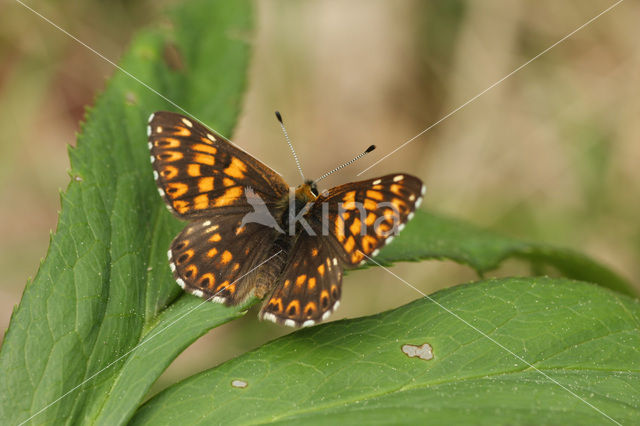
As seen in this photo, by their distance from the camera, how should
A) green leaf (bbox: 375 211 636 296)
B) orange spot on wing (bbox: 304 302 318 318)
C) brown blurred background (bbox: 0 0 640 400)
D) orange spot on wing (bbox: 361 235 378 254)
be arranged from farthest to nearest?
brown blurred background (bbox: 0 0 640 400) → green leaf (bbox: 375 211 636 296) → orange spot on wing (bbox: 361 235 378 254) → orange spot on wing (bbox: 304 302 318 318)

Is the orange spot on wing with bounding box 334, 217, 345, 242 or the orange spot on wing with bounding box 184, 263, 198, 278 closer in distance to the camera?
the orange spot on wing with bounding box 184, 263, 198, 278

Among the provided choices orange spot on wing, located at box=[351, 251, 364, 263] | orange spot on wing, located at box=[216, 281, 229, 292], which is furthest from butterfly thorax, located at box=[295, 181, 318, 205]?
orange spot on wing, located at box=[216, 281, 229, 292]

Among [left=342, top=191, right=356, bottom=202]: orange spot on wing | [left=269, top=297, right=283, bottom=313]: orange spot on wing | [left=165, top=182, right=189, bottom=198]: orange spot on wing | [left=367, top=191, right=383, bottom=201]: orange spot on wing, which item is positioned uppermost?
[left=165, top=182, right=189, bottom=198]: orange spot on wing

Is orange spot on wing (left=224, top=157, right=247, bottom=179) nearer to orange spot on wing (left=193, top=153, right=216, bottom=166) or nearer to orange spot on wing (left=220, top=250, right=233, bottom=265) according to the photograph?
orange spot on wing (left=193, top=153, right=216, bottom=166)

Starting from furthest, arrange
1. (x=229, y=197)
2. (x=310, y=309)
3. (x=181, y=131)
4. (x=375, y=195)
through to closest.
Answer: (x=229, y=197) < (x=181, y=131) < (x=375, y=195) < (x=310, y=309)

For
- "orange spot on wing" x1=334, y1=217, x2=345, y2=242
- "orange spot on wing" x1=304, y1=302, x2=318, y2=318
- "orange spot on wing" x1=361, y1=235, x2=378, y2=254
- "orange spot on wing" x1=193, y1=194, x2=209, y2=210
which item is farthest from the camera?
"orange spot on wing" x1=193, y1=194, x2=209, y2=210

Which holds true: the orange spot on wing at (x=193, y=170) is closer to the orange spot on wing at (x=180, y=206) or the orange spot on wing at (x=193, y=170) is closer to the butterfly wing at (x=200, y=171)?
the butterfly wing at (x=200, y=171)

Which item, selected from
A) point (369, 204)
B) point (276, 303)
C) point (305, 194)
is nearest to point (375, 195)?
point (369, 204)

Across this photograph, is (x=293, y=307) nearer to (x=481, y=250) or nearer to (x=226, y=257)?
(x=226, y=257)

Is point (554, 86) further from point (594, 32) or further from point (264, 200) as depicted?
point (264, 200)
